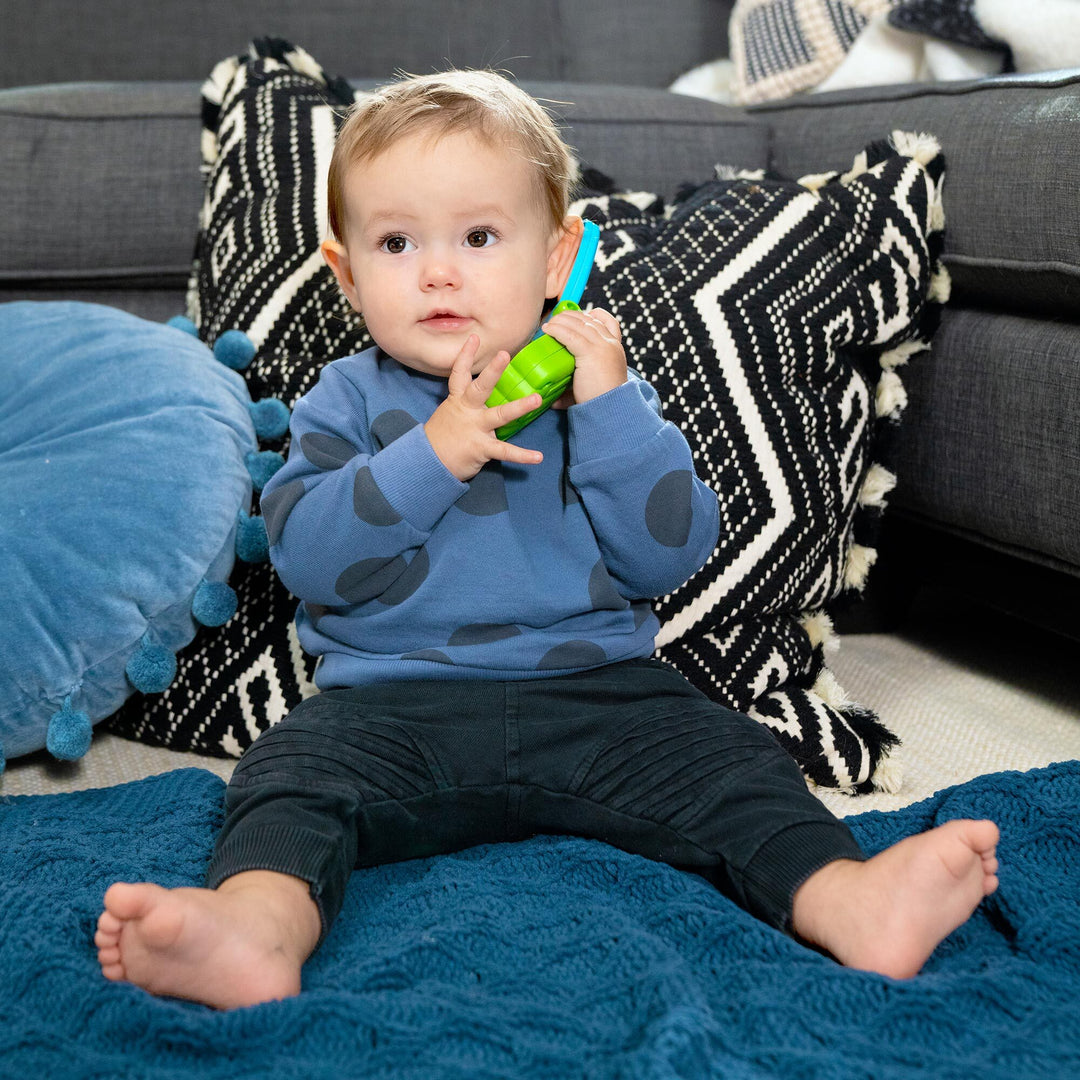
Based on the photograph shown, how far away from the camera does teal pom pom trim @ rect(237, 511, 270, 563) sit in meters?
0.93

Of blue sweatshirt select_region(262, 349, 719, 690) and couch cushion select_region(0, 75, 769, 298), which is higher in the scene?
couch cushion select_region(0, 75, 769, 298)

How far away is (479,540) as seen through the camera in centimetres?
81

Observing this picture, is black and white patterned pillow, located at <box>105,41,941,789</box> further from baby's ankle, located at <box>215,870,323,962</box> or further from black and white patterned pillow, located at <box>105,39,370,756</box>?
baby's ankle, located at <box>215,870,323,962</box>

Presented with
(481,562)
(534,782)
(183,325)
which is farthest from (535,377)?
(183,325)

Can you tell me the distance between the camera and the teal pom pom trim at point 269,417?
101cm

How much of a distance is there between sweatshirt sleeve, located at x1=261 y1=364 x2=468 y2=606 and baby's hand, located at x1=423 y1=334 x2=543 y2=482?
10 millimetres

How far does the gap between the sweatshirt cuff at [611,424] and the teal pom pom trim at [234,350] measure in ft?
1.28

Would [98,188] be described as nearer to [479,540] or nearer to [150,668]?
[150,668]

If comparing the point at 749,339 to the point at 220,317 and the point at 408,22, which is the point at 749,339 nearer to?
the point at 220,317

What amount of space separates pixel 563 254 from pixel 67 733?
54 cm

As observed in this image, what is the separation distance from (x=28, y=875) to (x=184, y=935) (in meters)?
0.22

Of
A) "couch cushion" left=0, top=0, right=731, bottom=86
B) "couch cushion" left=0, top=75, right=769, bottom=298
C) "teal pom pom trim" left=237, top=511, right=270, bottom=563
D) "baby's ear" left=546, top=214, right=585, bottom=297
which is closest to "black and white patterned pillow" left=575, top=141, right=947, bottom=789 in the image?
"baby's ear" left=546, top=214, right=585, bottom=297

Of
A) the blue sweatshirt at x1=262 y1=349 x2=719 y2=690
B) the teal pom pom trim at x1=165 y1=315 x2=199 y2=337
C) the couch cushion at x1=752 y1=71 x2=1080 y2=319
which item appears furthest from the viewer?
the teal pom pom trim at x1=165 y1=315 x2=199 y2=337

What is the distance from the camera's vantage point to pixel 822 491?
1021 millimetres
